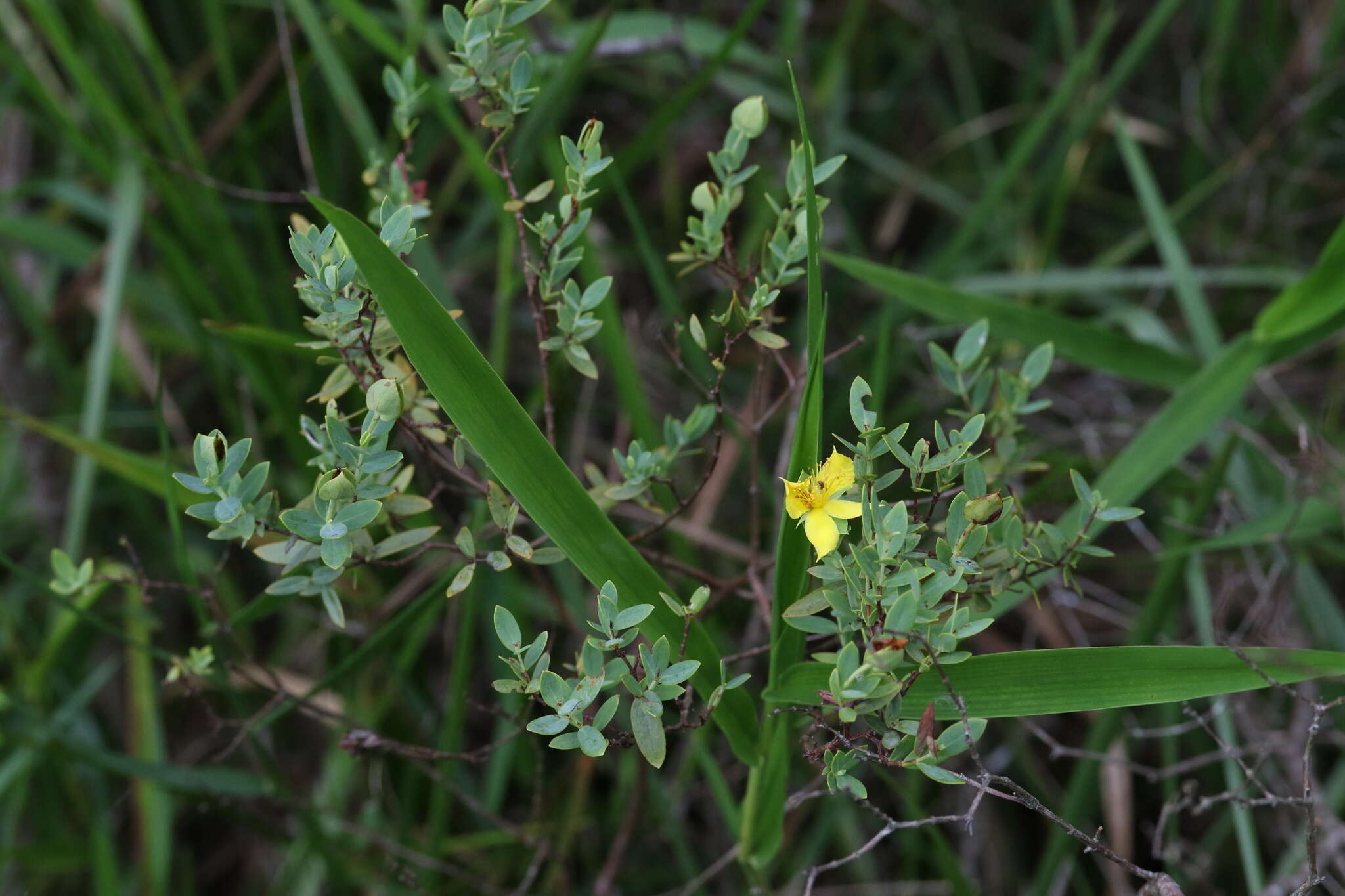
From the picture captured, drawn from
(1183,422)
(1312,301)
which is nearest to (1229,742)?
(1183,422)

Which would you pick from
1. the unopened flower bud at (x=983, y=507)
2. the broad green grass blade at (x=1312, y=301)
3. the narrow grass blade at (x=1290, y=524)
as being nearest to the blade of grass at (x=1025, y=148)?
the broad green grass blade at (x=1312, y=301)

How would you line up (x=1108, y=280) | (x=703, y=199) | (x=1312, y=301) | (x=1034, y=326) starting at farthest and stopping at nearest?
(x=1108, y=280) → (x=1034, y=326) → (x=1312, y=301) → (x=703, y=199)

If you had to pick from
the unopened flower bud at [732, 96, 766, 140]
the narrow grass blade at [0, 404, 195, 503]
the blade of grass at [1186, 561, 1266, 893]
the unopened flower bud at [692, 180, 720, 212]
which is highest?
the unopened flower bud at [732, 96, 766, 140]

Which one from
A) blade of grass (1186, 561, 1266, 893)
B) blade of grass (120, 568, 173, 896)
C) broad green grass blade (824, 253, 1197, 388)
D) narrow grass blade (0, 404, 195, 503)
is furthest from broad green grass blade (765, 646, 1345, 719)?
blade of grass (120, 568, 173, 896)

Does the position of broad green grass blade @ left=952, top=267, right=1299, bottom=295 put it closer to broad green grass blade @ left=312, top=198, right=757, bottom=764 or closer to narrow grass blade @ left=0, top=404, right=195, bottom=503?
broad green grass blade @ left=312, top=198, right=757, bottom=764

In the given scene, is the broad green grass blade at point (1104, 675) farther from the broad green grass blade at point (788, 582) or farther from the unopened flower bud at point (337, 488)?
the unopened flower bud at point (337, 488)

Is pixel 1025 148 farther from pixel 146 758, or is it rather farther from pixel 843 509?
pixel 146 758

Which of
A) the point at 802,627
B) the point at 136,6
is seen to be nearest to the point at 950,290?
the point at 802,627
